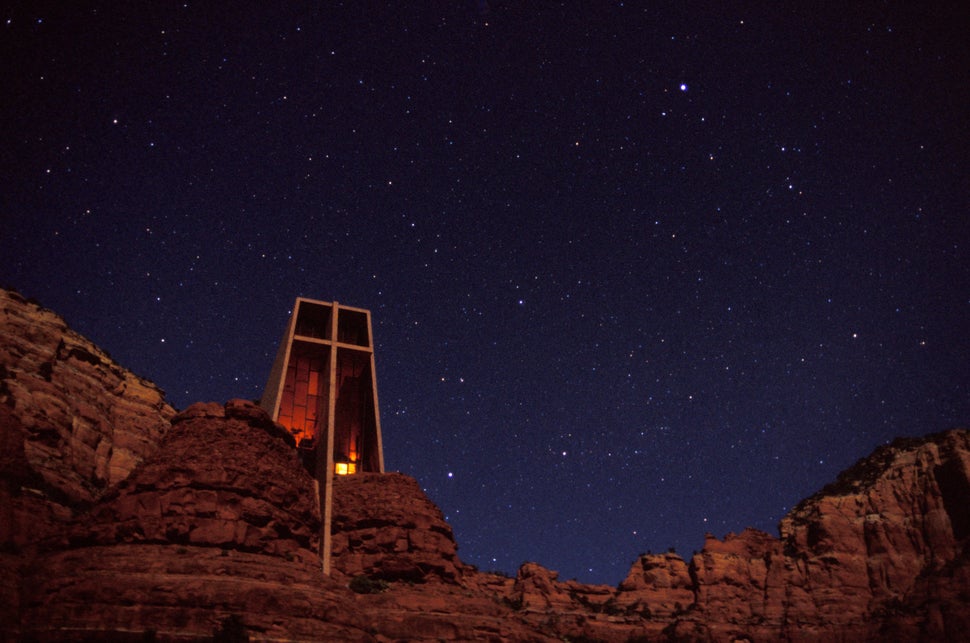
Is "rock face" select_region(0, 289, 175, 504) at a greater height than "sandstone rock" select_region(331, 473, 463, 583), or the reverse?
"rock face" select_region(0, 289, 175, 504)

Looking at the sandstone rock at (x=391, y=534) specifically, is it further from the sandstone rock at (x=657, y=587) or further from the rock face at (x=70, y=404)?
the sandstone rock at (x=657, y=587)

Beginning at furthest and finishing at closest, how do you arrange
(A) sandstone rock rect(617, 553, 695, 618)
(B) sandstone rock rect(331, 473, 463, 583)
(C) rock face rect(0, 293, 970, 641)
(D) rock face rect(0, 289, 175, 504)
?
(A) sandstone rock rect(617, 553, 695, 618), (B) sandstone rock rect(331, 473, 463, 583), (D) rock face rect(0, 289, 175, 504), (C) rock face rect(0, 293, 970, 641)

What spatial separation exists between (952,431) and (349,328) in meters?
45.3

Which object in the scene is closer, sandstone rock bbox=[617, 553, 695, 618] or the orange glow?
the orange glow

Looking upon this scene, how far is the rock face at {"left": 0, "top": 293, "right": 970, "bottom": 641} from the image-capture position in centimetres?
1886

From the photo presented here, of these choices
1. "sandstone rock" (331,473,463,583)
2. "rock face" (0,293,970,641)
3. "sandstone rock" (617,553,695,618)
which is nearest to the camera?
"rock face" (0,293,970,641)

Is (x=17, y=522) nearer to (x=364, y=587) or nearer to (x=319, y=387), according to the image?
(x=364, y=587)

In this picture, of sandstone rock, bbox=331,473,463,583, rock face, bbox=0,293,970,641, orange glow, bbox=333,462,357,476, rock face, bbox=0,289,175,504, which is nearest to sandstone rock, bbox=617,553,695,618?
rock face, bbox=0,293,970,641

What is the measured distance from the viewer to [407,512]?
98.5ft

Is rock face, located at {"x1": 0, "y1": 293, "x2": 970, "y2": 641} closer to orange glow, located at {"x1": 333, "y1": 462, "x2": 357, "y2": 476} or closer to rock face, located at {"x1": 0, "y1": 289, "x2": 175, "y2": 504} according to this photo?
rock face, located at {"x1": 0, "y1": 289, "x2": 175, "y2": 504}

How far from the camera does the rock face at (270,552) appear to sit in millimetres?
18859

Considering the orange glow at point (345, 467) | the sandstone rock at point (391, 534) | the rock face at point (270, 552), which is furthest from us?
the orange glow at point (345, 467)

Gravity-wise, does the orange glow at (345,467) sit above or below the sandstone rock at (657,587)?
above

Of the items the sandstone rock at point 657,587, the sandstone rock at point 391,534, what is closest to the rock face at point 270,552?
the sandstone rock at point 391,534
